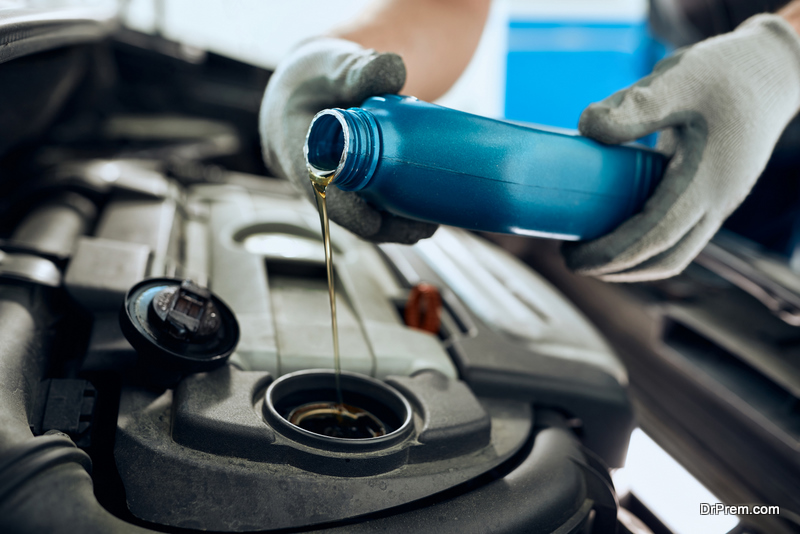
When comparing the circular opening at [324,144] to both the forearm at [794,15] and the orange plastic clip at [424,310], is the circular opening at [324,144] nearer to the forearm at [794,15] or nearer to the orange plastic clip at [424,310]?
the orange plastic clip at [424,310]

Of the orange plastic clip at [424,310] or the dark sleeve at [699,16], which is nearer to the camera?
the orange plastic clip at [424,310]

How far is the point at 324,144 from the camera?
0.65 metres

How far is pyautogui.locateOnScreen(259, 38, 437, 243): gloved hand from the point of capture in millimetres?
688

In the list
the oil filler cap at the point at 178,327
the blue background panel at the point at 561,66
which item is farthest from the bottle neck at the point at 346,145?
the blue background panel at the point at 561,66

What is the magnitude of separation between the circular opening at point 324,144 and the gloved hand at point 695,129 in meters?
0.32

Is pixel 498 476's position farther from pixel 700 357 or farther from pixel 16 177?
pixel 16 177

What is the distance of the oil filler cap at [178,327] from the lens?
24.6 inches

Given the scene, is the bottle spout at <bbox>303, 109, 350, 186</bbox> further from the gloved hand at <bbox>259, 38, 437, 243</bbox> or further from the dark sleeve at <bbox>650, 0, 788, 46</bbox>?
the dark sleeve at <bbox>650, 0, 788, 46</bbox>

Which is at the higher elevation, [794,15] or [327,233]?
[794,15]

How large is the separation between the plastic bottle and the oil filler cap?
0.22m

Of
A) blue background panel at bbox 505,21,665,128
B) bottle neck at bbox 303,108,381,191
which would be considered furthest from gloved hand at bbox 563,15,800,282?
blue background panel at bbox 505,21,665,128

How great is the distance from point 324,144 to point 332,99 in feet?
0.57

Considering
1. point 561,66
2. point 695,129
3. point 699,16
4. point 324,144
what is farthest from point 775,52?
point 561,66

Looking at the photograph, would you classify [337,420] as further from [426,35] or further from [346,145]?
[426,35]
